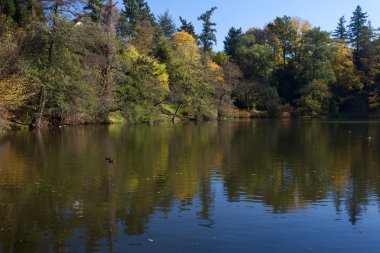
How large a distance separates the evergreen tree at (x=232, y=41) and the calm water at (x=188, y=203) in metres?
77.2

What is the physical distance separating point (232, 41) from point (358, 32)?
27404 mm

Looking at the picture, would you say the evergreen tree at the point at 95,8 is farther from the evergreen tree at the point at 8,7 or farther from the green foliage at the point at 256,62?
the green foliage at the point at 256,62

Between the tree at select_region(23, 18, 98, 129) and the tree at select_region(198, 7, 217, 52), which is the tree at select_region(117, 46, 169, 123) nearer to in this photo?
the tree at select_region(23, 18, 98, 129)

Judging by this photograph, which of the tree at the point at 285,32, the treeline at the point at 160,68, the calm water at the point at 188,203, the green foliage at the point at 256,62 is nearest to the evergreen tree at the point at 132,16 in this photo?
the treeline at the point at 160,68

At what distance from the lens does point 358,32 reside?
103 meters

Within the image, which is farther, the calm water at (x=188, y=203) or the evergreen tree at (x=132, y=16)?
the evergreen tree at (x=132, y=16)

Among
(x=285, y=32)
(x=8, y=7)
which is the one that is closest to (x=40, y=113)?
(x=8, y=7)

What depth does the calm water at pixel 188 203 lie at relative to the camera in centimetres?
1013

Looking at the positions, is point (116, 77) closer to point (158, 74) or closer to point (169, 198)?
point (158, 74)

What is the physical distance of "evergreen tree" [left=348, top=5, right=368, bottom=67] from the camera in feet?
326

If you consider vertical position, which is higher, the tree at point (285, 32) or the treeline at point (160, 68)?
the tree at point (285, 32)

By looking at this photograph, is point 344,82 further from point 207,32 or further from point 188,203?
point 188,203

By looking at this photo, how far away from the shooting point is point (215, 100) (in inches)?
3115

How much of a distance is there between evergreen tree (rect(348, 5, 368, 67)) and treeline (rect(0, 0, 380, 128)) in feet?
0.80
